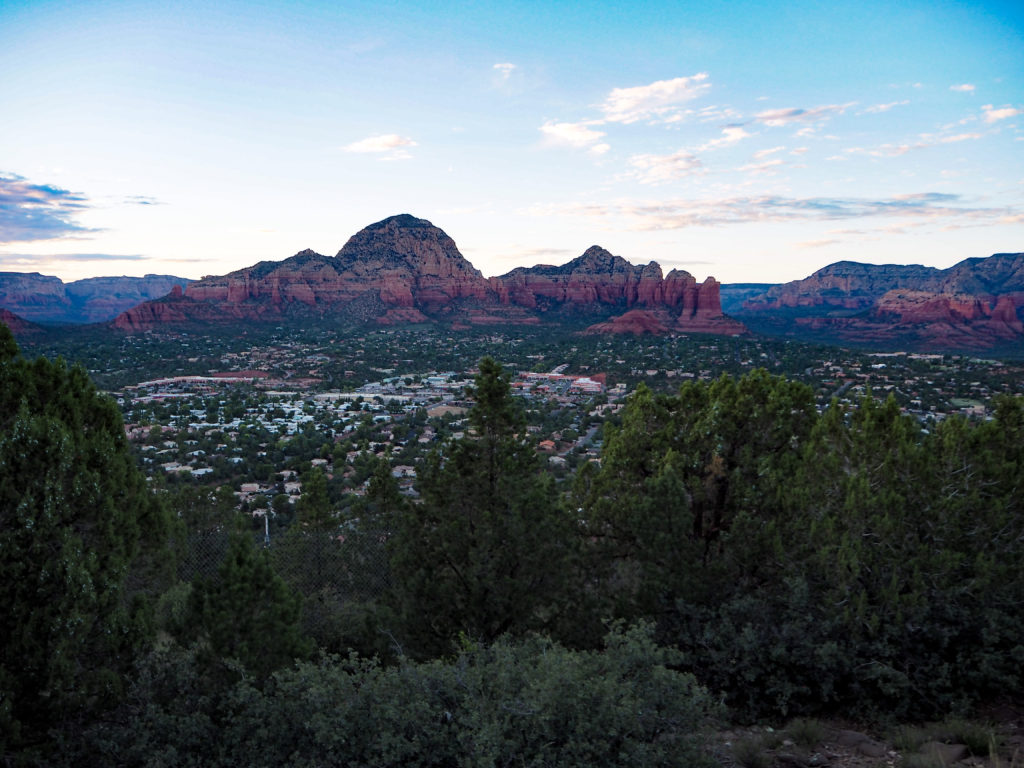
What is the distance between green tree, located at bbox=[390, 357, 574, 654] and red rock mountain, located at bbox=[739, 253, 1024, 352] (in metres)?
108

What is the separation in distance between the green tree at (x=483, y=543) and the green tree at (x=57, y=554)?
3.02m

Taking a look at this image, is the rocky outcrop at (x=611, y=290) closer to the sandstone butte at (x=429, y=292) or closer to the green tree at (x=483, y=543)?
the sandstone butte at (x=429, y=292)

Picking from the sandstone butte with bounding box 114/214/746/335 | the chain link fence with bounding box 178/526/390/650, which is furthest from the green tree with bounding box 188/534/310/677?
the sandstone butte with bounding box 114/214/746/335

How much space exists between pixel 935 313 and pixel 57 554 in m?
134

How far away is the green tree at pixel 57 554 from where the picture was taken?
507 cm

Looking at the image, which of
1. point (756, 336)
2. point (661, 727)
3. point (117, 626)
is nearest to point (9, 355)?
point (117, 626)

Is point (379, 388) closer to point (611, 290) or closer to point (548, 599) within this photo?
point (548, 599)

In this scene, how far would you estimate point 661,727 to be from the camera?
4.88 m

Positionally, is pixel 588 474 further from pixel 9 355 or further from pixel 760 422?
pixel 9 355

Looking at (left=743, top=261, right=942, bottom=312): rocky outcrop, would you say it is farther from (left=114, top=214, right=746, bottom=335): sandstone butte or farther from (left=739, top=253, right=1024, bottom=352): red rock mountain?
(left=114, top=214, right=746, bottom=335): sandstone butte

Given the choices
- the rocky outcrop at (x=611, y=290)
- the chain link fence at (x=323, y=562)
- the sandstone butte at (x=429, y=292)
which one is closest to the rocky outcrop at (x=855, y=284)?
the rocky outcrop at (x=611, y=290)

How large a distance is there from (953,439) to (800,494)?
76.2 inches

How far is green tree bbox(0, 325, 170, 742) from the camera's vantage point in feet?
16.6

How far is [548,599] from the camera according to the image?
7887mm
